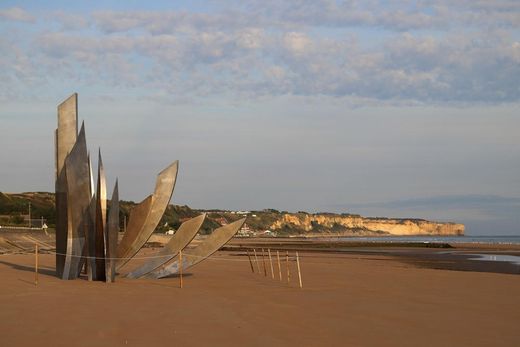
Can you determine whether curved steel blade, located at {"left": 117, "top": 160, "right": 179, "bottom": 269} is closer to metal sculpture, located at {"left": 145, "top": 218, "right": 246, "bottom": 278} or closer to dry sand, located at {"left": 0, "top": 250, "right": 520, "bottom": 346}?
metal sculpture, located at {"left": 145, "top": 218, "right": 246, "bottom": 278}

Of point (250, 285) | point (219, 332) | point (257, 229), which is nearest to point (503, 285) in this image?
point (250, 285)

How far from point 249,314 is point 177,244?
6895 mm

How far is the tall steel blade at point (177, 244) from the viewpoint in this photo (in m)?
17.6

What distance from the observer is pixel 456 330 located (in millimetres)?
10172

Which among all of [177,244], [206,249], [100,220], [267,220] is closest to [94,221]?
[100,220]

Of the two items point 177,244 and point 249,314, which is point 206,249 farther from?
point 249,314

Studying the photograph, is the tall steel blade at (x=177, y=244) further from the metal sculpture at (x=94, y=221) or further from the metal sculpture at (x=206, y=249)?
the metal sculpture at (x=206, y=249)

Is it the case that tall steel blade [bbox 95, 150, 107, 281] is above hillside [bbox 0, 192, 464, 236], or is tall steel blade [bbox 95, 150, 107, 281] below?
below

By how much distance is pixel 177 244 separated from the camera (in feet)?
58.6

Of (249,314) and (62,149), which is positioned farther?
(62,149)

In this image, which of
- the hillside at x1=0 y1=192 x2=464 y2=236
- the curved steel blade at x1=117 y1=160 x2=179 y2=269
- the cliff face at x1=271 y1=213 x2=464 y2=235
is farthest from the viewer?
the cliff face at x1=271 y1=213 x2=464 y2=235

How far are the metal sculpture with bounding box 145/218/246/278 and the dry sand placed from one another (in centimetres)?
73

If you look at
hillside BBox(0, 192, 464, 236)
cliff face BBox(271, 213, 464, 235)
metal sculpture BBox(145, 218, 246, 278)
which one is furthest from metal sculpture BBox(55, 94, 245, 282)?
cliff face BBox(271, 213, 464, 235)

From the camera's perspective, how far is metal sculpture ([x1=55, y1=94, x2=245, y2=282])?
52.6ft
